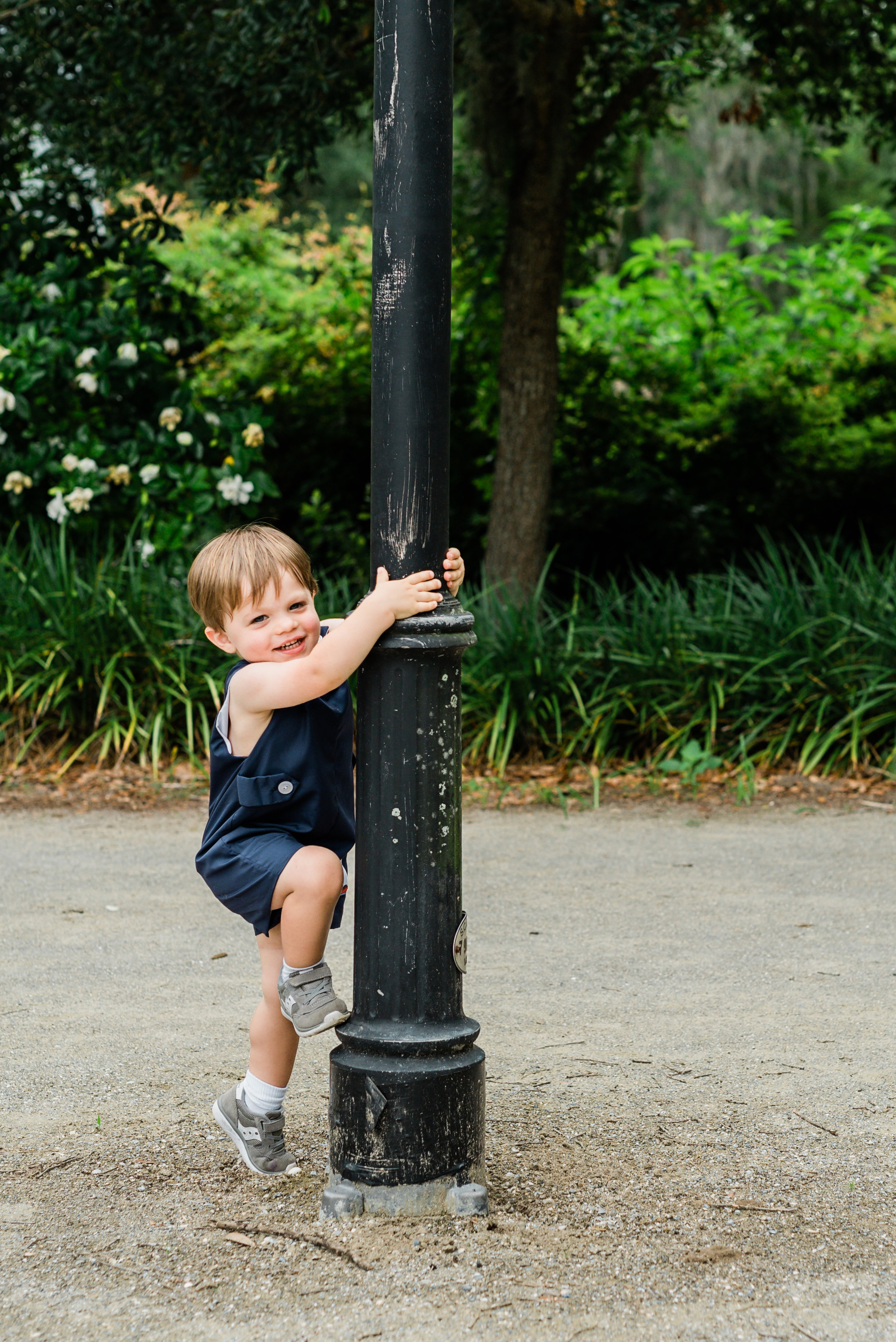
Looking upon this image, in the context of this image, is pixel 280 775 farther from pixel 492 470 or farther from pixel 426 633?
pixel 492 470

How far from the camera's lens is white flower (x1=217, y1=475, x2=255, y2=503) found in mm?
7426

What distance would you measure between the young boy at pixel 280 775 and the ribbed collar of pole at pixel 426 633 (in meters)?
0.02

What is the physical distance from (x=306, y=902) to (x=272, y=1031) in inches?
12.2

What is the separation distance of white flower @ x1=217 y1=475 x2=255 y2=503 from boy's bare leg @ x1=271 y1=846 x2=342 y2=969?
5229 millimetres

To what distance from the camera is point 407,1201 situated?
237 cm

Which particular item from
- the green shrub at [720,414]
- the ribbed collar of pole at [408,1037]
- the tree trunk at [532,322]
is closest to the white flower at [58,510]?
the tree trunk at [532,322]

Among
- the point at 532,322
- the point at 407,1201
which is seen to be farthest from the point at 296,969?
the point at 532,322

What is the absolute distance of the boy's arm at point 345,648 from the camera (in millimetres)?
2334

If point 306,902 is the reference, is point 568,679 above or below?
above

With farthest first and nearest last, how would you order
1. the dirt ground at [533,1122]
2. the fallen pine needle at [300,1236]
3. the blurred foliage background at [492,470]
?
the blurred foliage background at [492,470]
the fallen pine needle at [300,1236]
the dirt ground at [533,1122]

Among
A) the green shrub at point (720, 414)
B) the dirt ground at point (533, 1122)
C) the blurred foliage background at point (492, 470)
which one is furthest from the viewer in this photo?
the green shrub at point (720, 414)

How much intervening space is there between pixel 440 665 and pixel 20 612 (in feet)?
16.4

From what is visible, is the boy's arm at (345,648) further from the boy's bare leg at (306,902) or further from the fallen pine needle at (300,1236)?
the fallen pine needle at (300,1236)

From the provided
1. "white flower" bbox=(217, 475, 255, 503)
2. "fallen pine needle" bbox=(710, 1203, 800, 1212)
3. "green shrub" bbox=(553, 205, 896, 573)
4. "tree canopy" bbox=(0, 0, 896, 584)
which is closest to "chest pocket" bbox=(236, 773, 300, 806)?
"fallen pine needle" bbox=(710, 1203, 800, 1212)
